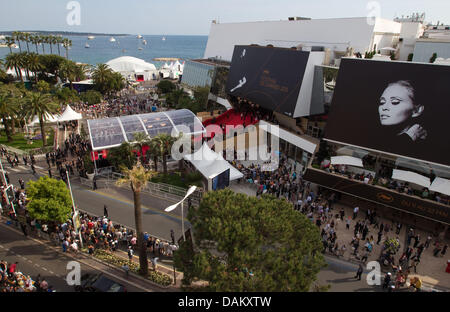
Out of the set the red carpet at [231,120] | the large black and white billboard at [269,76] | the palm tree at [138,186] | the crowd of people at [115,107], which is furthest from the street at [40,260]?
the crowd of people at [115,107]

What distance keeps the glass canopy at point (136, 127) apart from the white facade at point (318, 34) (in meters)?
20.3

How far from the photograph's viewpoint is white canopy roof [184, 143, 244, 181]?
24.6 m

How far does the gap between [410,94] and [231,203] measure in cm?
1777

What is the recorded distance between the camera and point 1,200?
74.2 ft

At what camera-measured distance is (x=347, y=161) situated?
24531mm

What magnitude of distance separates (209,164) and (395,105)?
15.5 metres

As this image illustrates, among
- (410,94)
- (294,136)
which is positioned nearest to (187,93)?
(294,136)

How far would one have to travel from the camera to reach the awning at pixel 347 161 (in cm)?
2423

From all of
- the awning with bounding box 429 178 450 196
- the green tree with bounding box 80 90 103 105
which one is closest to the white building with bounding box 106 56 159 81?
the green tree with bounding box 80 90 103 105

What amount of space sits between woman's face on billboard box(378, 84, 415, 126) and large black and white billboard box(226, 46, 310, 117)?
9422 millimetres

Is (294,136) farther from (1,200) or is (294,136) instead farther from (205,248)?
(1,200)

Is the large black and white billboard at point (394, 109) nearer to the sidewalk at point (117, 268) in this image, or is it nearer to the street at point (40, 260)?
the sidewalk at point (117, 268)

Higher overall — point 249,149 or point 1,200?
point 249,149
